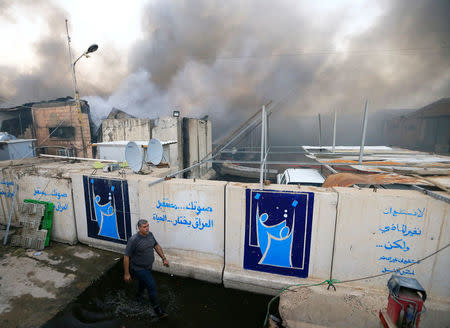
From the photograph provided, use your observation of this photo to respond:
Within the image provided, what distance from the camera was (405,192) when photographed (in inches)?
139

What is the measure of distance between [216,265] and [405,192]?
144 inches

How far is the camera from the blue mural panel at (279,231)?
12.4ft

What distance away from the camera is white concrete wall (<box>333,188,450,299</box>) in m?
3.31


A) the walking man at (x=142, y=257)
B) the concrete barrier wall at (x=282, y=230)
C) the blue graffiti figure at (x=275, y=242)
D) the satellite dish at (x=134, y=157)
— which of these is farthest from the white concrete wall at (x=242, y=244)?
the satellite dish at (x=134, y=157)

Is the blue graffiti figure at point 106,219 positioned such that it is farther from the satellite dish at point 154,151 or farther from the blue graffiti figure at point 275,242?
the blue graffiti figure at point 275,242

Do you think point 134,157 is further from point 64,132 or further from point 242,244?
point 64,132

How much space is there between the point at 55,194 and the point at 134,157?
249 centimetres

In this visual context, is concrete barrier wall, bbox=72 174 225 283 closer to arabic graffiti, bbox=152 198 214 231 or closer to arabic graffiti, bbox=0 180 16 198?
arabic graffiti, bbox=152 198 214 231

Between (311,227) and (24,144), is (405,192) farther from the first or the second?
(24,144)

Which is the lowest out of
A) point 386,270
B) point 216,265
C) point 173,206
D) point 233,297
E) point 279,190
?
point 233,297

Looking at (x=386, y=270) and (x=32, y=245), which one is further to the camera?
(x=32, y=245)

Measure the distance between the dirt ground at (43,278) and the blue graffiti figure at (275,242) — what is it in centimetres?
344

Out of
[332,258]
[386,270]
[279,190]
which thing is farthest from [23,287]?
[386,270]

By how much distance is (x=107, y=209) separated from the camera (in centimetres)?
504
